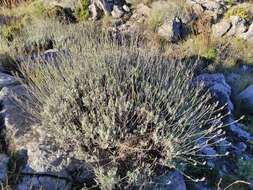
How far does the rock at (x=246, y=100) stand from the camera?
6.14 metres

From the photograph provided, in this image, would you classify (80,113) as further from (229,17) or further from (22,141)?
(229,17)

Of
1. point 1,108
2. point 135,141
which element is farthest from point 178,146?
point 1,108

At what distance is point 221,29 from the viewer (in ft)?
27.7

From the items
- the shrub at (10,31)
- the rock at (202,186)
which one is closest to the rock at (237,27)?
the shrub at (10,31)

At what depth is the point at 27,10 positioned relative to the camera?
31.7ft

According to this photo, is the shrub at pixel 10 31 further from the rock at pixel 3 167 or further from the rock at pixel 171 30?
the rock at pixel 3 167

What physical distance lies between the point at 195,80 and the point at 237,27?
2.96 meters

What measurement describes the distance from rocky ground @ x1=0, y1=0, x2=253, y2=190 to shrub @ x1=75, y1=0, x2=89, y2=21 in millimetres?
140

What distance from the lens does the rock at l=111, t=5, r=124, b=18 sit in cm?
906

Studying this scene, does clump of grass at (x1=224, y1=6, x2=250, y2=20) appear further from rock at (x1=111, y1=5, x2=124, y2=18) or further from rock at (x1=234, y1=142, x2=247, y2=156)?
rock at (x1=234, y1=142, x2=247, y2=156)

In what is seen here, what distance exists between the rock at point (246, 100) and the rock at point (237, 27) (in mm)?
2378

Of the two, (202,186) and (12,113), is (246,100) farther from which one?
(12,113)

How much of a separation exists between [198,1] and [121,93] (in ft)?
19.1

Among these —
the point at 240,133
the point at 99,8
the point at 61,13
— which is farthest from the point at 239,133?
the point at 61,13
